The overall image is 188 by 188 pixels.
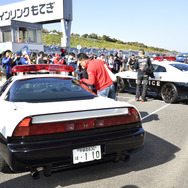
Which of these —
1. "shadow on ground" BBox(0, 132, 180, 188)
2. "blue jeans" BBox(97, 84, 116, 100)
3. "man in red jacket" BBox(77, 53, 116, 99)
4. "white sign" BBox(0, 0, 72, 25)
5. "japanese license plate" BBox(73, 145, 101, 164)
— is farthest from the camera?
"white sign" BBox(0, 0, 72, 25)

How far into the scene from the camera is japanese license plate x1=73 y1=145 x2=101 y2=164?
2.46 metres

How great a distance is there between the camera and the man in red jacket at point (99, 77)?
4.34m

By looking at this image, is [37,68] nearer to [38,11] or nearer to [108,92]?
[108,92]

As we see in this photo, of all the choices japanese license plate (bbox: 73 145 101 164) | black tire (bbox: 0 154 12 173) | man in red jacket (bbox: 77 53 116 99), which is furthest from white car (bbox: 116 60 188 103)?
black tire (bbox: 0 154 12 173)

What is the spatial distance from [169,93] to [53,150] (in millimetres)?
6248

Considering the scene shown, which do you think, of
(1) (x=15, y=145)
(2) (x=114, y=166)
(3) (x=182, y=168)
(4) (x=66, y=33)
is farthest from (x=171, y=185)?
(4) (x=66, y=33)

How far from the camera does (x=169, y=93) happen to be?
780 centimetres

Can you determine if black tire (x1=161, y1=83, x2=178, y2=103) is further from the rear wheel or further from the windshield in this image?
the rear wheel

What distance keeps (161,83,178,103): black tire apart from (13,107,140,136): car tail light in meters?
5.19

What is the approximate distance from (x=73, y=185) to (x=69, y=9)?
23.9m

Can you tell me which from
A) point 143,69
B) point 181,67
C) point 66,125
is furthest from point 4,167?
point 181,67

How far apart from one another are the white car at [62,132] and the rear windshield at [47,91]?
18 mm

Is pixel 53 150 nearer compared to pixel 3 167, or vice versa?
pixel 53 150

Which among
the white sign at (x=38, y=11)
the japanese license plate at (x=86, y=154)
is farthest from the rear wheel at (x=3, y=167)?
the white sign at (x=38, y=11)
